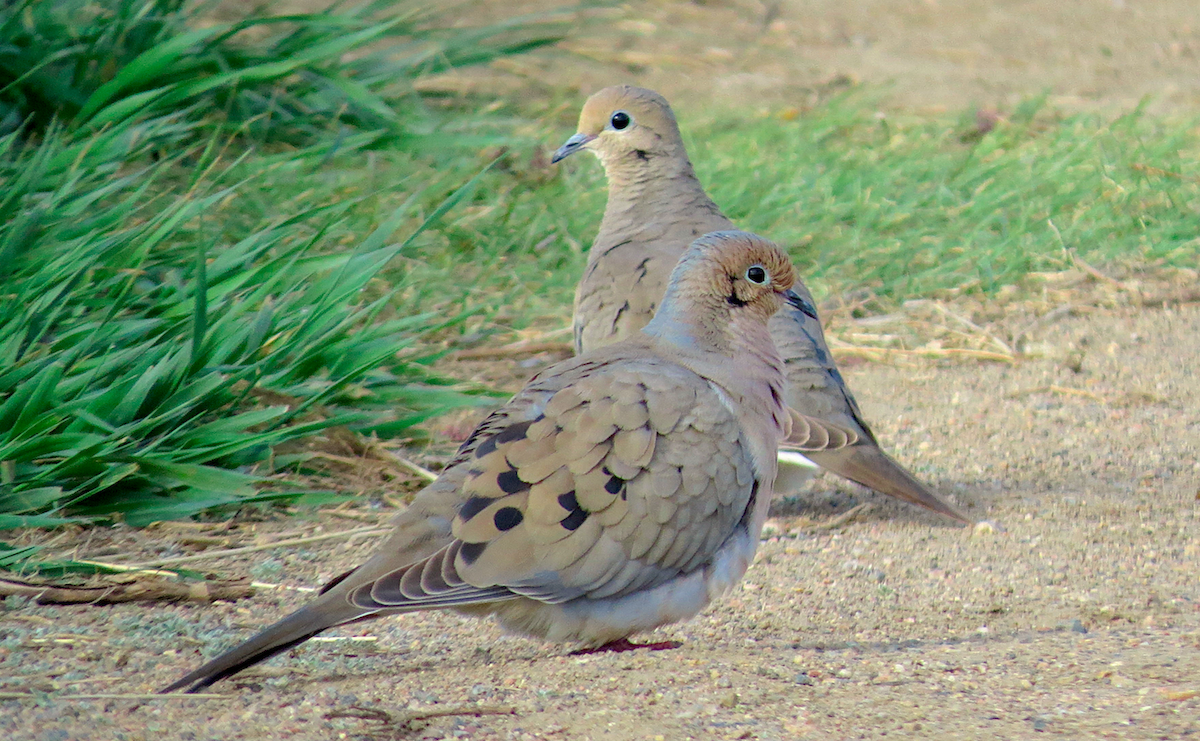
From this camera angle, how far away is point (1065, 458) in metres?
4.11

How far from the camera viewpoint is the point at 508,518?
2.67m

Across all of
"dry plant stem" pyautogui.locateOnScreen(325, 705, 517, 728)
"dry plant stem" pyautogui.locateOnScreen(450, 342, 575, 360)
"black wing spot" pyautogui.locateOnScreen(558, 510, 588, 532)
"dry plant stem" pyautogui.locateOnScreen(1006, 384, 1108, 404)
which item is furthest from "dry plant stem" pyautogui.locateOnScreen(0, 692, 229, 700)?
"dry plant stem" pyautogui.locateOnScreen(1006, 384, 1108, 404)

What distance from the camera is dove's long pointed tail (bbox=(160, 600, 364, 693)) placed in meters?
2.38

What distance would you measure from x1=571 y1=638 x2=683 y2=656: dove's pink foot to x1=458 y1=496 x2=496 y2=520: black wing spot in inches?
15.4

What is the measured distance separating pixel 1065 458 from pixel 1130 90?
14.4 feet

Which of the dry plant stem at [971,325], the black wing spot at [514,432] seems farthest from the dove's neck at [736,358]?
the dry plant stem at [971,325]

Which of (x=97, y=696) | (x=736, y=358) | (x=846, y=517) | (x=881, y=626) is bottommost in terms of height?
(x=846, y=517)

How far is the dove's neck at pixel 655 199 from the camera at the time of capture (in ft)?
13.5

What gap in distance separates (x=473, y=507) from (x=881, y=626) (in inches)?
38.8

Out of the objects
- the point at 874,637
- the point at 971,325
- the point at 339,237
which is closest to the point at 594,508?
the point at 874,637

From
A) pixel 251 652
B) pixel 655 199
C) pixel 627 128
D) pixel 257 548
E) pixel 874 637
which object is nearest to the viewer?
pixel 251 652

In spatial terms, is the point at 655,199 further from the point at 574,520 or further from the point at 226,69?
the point at 226,69

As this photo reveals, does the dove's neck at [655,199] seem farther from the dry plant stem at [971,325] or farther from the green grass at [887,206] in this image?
the dry plant stem at [971,325]

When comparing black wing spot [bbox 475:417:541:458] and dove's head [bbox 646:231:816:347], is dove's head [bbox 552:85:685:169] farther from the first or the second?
black wing spot [bbox 475:417:541:458]
